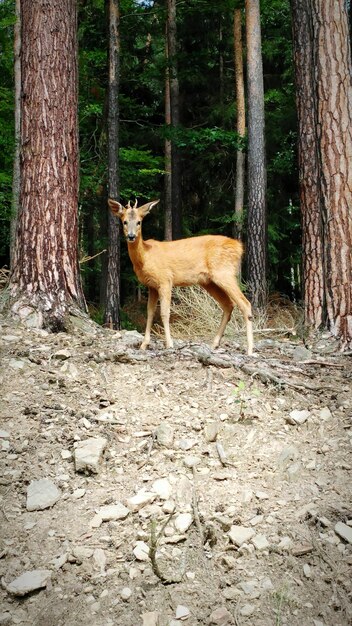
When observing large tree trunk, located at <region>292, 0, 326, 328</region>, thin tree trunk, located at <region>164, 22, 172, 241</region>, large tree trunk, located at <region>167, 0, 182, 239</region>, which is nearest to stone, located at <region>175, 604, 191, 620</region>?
large tree trunk, located at <region>292, 0, 326, 328</region>

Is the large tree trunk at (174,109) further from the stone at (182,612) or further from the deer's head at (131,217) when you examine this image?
the stone at (182,612)

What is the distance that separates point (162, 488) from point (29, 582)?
1007 mm

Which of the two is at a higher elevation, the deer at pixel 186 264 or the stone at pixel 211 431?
the deer at pixel 186 264

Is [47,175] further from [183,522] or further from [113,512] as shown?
[183,522]

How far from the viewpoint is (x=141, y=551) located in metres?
3.25

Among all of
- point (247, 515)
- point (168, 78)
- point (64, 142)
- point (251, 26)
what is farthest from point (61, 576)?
point (168, 78)

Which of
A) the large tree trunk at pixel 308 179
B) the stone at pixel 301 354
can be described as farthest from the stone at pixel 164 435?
the large tree trunk at pixel 308 179

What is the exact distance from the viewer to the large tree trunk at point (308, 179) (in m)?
7.42

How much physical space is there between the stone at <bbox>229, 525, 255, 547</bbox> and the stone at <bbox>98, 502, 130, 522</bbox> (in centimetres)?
65

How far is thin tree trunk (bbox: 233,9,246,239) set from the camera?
16.1 m

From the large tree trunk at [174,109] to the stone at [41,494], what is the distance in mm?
13093

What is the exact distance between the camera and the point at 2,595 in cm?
300

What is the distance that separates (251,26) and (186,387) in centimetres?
1138

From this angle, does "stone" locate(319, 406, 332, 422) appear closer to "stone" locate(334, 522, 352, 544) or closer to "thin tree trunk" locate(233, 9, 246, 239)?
"stone" locate(334, 522, 352, 544)
